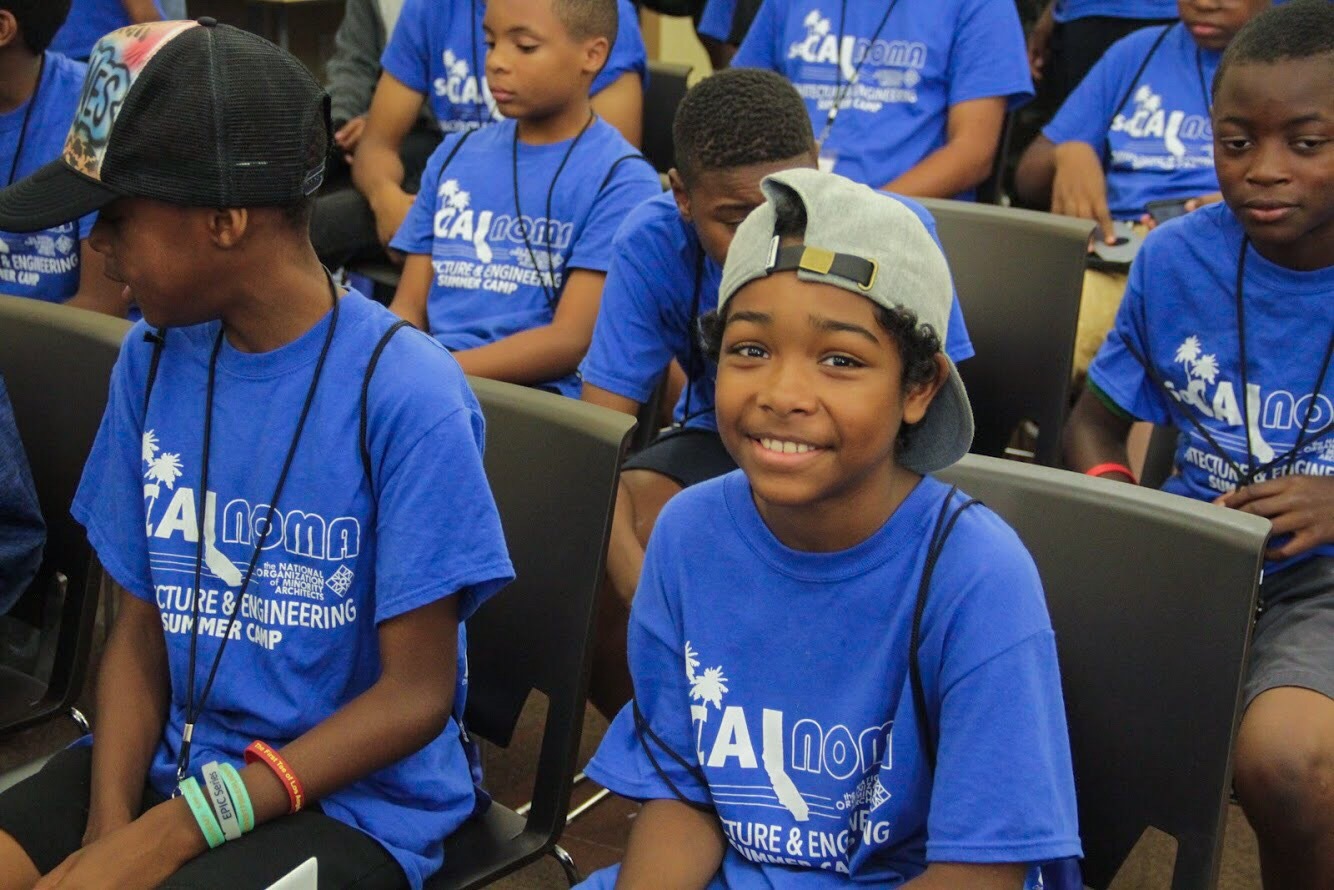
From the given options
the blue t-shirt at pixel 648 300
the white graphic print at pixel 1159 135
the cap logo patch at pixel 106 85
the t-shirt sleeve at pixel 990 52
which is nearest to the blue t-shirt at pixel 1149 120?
the white graphic print at pixel 1159 135

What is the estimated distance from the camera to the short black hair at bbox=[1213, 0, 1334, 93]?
196 cm

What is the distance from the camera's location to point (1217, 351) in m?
2.05

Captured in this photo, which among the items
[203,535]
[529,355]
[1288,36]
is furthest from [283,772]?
[1288,36]

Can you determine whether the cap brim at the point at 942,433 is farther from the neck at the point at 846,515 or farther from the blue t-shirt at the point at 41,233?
the blue t-shirt at the point at 41,233

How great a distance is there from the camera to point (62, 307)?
2.13 m

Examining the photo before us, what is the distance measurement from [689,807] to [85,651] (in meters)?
1.04

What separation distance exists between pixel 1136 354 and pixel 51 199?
144cm

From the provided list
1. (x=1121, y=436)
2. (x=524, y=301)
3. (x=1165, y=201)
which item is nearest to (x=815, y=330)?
(x=1121, y=436)

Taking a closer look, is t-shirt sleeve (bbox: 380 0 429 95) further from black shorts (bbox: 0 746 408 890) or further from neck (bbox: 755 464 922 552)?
neck (bbox: 755 464 922 552)

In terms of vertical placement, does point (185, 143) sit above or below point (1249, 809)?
above

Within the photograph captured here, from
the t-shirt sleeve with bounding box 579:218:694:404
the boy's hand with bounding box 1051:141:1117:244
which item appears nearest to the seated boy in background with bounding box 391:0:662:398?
the t-shirt sleeve with bounding box 579:218:694:404

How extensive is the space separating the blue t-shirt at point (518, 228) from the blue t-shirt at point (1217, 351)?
97 cm

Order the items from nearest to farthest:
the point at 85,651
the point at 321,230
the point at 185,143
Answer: the point at 185,143 → the point at 85,651 → the point at 321,230

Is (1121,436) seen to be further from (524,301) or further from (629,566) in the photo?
(524,301)
